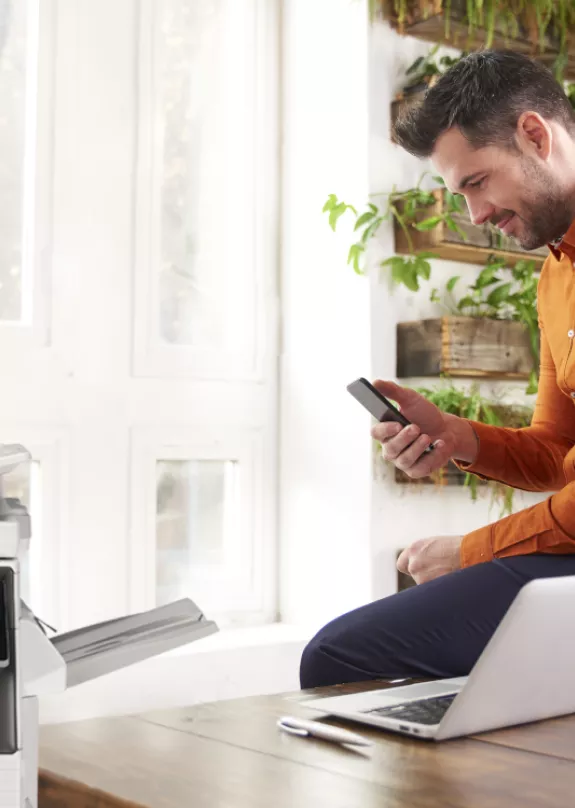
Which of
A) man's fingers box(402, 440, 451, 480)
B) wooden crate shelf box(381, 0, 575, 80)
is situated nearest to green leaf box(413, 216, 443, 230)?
wooden crate shelf box(381, 0, 575, 80)

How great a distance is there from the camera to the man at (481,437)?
202cm

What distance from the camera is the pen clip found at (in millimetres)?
1263

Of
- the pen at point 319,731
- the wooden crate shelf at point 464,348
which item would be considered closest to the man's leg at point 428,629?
the pen at point 319,731

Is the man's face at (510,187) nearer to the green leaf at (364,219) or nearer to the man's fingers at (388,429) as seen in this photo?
the man's fingers at (388,429)

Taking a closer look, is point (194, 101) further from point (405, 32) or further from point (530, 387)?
point (530, 387)

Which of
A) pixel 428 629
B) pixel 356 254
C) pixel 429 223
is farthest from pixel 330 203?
pixel 428 629

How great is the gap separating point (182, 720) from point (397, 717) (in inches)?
10.7

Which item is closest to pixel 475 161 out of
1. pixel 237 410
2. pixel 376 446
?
pixel 376 446

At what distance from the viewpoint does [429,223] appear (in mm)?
2814

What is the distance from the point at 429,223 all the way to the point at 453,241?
8 cm

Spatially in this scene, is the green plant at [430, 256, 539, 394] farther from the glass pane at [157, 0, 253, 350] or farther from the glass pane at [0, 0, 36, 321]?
the glass pane at [0, 0, 36, 321]

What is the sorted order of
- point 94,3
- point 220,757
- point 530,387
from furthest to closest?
point 530,387
point 94,3
point 220,757

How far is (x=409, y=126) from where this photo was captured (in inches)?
86.1

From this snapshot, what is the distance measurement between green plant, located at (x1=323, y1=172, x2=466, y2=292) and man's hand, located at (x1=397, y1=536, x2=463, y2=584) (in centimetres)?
89
